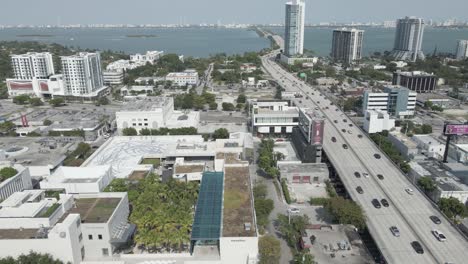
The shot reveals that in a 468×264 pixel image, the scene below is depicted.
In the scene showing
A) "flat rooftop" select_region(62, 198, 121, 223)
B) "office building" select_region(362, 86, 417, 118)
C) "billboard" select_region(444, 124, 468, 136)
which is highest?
"billboard" select_region(444, 124, 468, 136)

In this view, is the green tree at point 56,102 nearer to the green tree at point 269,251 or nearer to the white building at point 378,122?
the white building at point 378,122

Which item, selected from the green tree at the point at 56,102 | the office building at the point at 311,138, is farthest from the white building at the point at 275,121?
the green tree at the point at 56,102

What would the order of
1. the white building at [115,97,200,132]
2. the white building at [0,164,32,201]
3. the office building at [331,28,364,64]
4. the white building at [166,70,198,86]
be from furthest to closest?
the office building at [331,28,364,64]
the white building at [166,70,198,86]
the white building at [115,97,200,132]
the white building at [0,164,32,201]

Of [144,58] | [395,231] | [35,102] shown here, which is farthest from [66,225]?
[144,58]

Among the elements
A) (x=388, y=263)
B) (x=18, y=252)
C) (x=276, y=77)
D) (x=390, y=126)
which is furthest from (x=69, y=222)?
(x=276, y=77)

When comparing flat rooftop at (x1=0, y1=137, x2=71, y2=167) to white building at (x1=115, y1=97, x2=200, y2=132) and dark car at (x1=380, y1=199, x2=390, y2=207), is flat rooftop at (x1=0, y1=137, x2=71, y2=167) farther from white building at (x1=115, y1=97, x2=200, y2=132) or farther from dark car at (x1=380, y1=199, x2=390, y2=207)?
dark car at (x1=380, y1=199, x2=390, y2=207)

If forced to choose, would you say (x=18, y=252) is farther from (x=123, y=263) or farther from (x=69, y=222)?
(x=123, y=263)

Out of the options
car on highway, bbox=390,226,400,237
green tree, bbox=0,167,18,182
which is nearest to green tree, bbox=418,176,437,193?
car on highway, bbox=390,226,400,237
